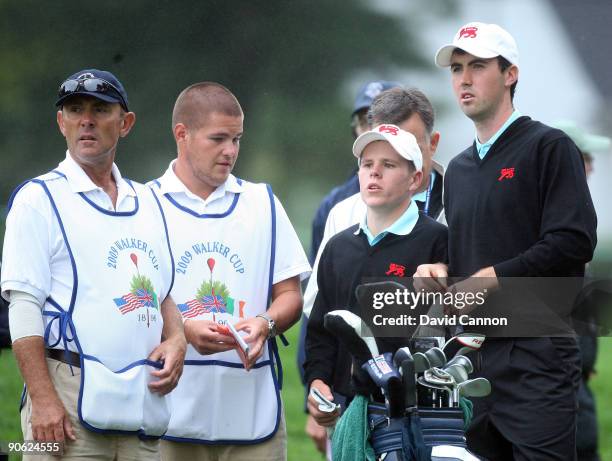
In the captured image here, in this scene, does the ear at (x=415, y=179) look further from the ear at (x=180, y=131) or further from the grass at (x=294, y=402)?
the grass at (x=294, y=402)

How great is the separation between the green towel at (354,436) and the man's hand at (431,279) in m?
0.51

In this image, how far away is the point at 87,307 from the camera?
403 centimetres

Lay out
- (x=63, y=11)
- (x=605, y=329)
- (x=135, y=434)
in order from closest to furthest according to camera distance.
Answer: (x=135, y=434) < (x=605, y=329) < (x=63, y=11)

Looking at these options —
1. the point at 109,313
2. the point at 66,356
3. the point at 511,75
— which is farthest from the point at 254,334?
the point at 511,75


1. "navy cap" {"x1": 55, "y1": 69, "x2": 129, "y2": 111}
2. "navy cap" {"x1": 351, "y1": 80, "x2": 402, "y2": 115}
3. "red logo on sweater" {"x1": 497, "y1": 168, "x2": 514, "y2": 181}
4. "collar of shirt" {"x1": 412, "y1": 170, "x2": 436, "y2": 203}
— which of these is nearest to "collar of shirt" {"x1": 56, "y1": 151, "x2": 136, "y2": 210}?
"navy cap" {"x1": 55, "y1": 69, "x2": 129, "y2": 111}

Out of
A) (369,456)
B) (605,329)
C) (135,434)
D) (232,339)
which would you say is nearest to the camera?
(369,456)

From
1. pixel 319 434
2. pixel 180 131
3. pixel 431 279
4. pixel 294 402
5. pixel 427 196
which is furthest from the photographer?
pixel 294 402

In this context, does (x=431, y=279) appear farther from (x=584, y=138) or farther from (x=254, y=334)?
(x=584, y=138)

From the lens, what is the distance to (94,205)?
417 cm

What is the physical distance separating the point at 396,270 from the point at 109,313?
3.29 ft

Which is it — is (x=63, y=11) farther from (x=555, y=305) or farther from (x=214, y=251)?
(x=555, y=305)

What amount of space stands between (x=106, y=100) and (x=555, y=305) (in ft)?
5.27

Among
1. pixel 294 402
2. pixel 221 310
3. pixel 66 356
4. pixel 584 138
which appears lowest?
pixel 66 356

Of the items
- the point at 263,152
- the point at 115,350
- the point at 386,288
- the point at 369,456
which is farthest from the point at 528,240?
the point at 263,152
